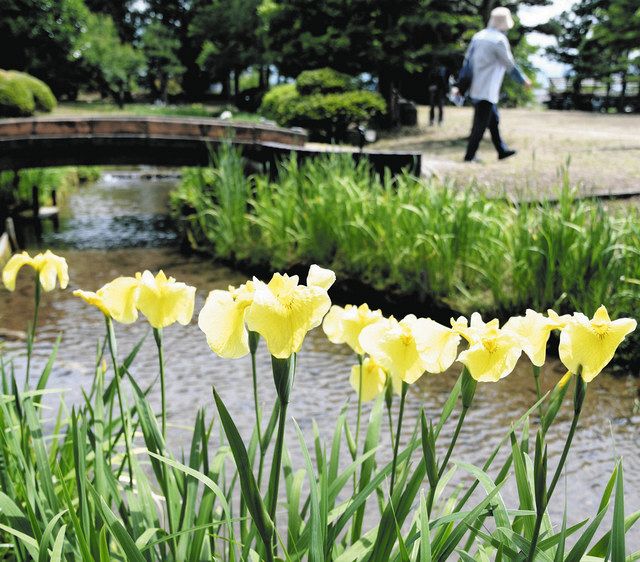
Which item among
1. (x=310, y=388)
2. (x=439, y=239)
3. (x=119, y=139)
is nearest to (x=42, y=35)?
(x=119, y=139)

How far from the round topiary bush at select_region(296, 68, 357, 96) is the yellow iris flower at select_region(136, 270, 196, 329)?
14663 millimetres

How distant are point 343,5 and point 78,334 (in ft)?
39.8

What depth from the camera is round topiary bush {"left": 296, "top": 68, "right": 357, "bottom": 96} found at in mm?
15625

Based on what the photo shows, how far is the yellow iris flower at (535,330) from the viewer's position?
3.86ft

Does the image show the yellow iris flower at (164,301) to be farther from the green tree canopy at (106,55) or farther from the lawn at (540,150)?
the green tree canopy at (106,55)

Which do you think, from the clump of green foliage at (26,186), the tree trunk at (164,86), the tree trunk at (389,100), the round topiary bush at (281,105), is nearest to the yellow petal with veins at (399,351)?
the clump of green foliage at (26,186)

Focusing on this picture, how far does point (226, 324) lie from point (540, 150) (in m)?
11.7

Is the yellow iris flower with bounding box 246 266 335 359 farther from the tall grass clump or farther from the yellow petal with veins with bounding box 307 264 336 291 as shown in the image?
the tall grass clump

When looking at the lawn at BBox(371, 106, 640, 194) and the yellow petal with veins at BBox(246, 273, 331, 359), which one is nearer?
the yellow petal with veins at BBox(246, 273, 331, 359)

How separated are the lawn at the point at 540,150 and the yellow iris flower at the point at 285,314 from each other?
4.53 metres

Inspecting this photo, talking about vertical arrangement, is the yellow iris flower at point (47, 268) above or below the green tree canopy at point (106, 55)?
below

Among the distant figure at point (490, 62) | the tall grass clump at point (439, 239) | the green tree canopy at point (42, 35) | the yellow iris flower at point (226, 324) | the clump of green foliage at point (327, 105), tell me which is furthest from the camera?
the green tree canopy at point (42, 35)

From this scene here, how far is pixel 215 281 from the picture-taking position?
755 centimetres

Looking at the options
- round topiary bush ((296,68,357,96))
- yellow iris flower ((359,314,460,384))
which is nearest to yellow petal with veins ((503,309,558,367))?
yellow iris flower ((359,314,460,384))
